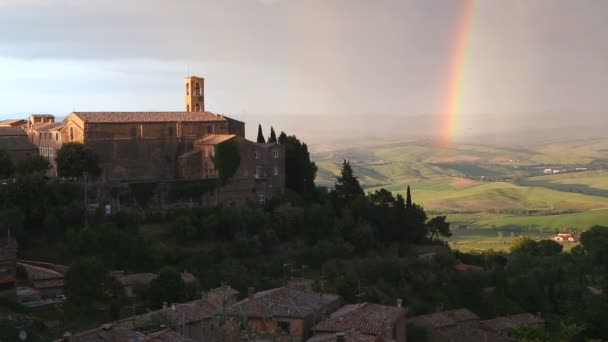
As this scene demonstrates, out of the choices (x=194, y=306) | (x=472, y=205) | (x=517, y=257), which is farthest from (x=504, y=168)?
(x=194, y=306)

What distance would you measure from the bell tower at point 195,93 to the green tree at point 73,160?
11.3m

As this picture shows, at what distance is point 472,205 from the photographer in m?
116

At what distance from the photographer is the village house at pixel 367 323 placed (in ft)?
78.6

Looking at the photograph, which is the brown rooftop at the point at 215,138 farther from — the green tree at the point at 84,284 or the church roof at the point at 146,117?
the green tree at the point at 84,284

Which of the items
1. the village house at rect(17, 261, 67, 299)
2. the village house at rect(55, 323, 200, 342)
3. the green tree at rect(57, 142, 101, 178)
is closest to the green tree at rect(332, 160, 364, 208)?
the green tree at rect(57, 142, 101, 178)

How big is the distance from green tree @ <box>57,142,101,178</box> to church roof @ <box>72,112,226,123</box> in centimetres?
259

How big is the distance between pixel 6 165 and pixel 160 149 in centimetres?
783

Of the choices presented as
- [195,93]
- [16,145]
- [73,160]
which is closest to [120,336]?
[73,160]

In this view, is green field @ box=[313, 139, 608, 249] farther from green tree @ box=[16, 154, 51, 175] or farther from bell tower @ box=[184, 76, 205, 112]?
green tree @ box=[16, 154, 51, 175]

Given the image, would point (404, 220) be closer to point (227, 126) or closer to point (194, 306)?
point (227, 126)

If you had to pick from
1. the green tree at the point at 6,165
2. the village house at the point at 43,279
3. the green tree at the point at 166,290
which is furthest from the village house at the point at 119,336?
the green tree at the point at 6,165

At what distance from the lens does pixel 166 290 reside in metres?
27.2

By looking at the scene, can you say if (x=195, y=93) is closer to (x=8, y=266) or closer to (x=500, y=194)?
(x=8, y=266)

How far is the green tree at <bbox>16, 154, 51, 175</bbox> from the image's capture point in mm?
36375
